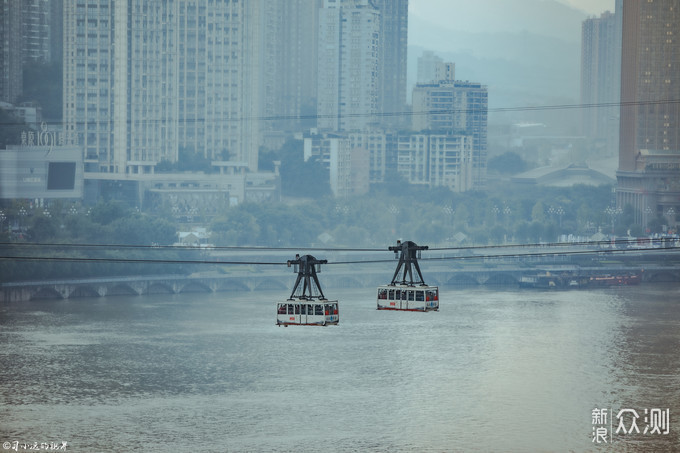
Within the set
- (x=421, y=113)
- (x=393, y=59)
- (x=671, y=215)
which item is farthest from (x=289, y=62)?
(x=671, y=215)

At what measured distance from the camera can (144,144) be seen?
83.4 m

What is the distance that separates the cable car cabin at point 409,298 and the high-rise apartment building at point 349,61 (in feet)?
224

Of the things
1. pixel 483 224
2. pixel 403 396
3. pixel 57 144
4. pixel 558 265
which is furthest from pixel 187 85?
pixel 403 396

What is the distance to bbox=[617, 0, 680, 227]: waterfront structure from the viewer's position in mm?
86688

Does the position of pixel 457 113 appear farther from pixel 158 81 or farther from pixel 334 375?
pixel 334 375

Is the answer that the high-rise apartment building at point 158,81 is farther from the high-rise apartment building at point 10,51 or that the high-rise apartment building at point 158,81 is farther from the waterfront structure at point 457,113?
the waterfront structure at point 457,113

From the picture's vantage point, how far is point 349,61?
95000 millimetres

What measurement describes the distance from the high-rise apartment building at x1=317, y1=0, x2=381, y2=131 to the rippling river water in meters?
38.5

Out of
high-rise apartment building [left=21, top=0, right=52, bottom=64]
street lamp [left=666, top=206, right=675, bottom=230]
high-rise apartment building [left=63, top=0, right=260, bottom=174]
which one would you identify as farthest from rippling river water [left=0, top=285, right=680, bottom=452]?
high-rise apartment building [left=21, top=0, right=52, bottom=64]

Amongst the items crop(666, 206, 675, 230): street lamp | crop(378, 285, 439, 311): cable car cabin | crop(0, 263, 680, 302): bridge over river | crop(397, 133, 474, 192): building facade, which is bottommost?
crop(0, 263, 680, 302): bridge over river

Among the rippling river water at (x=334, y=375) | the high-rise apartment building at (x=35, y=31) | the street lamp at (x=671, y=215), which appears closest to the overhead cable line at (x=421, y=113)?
the high-rise apartment building at (x=35, y=31)

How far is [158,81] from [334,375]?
46308mm

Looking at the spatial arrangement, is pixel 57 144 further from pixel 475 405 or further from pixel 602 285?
pixel 475 405

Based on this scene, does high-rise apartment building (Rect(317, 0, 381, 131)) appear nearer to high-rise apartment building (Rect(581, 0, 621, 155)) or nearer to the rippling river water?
high-rise apartment building (Rect(581, 0, 621, 155))
